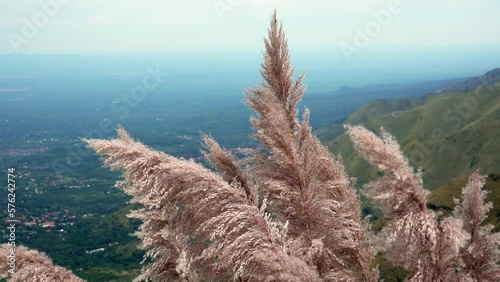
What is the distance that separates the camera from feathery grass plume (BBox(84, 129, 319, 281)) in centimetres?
287

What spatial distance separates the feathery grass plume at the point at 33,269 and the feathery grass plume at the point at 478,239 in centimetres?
340

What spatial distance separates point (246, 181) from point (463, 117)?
665 ft

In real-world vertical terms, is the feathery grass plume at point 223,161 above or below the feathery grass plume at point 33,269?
above

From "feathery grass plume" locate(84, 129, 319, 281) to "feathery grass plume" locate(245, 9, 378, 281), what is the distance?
66 cm

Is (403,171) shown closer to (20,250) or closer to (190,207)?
(190,207)

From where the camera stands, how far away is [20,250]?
11.9 ft

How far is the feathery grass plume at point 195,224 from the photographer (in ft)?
9.42

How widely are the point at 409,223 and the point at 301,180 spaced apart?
961mm

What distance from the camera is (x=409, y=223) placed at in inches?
129

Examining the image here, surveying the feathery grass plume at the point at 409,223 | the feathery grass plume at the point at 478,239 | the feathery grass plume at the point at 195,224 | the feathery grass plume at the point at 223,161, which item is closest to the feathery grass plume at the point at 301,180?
→ the feathery grass plume at the point at 223,161

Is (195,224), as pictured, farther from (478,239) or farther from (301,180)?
(478,239)

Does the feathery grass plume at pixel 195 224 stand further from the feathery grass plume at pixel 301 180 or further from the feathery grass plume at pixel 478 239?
the feathery grass plume at pixel 478 239

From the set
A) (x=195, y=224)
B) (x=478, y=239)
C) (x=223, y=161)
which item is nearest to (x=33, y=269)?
(x=195, y=224)

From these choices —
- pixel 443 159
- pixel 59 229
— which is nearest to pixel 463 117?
pixel 443 159
